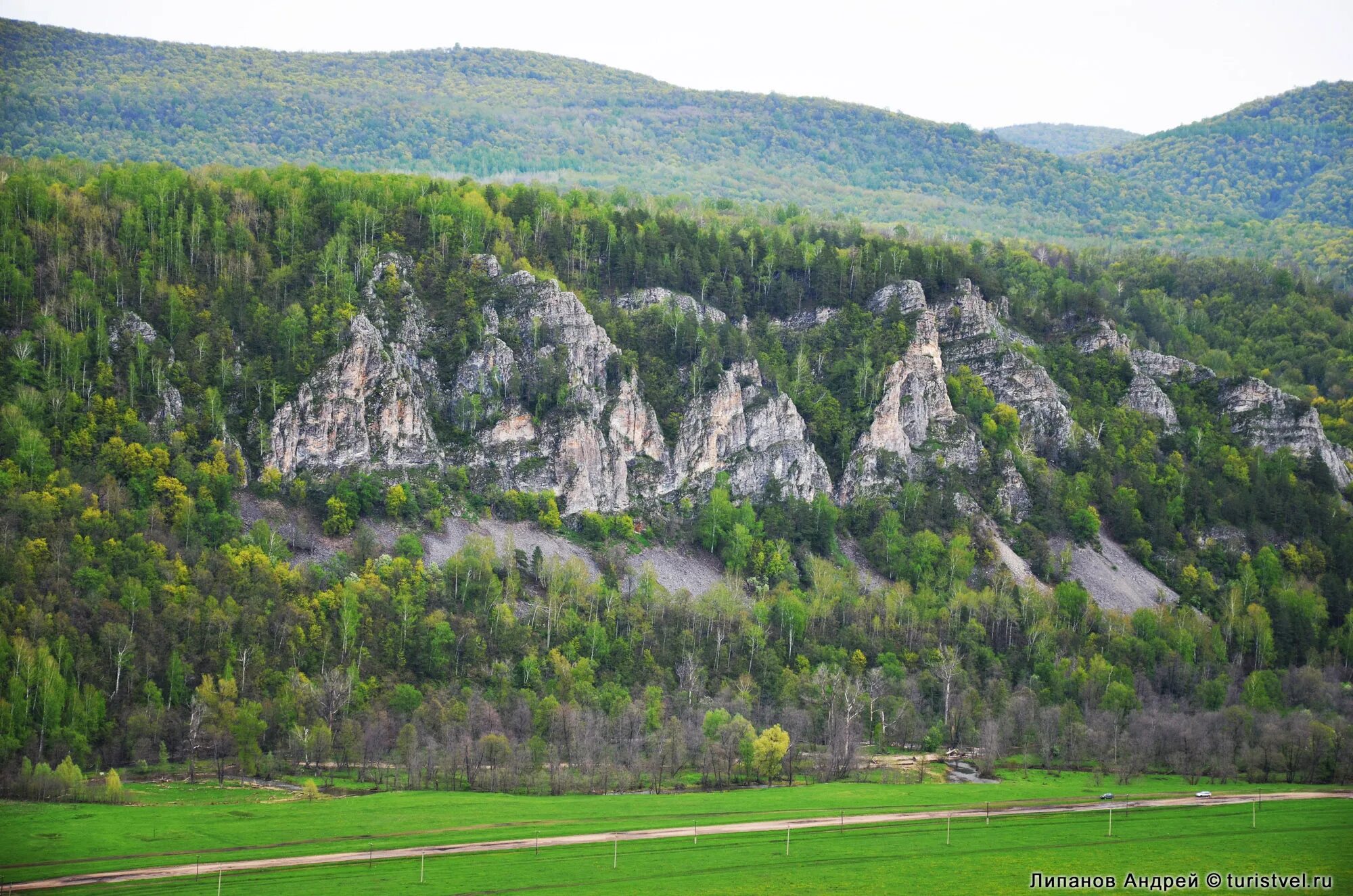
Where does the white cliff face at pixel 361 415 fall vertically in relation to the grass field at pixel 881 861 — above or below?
above

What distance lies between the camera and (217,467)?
516 feet

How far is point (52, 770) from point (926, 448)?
120m

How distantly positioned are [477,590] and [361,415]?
30.3 meters

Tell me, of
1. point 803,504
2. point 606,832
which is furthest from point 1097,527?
point 606,832

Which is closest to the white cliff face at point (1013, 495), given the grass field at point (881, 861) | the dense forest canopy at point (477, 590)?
the dense forest canopy at point (477, 590)

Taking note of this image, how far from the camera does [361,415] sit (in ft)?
564

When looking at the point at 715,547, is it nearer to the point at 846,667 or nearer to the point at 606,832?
the point at 846,667

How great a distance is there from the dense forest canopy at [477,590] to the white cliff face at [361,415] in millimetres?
2425

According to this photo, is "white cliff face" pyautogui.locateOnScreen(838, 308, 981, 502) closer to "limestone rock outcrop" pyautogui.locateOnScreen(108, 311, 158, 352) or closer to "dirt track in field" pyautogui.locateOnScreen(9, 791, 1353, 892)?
"dirt track in field" pyautogui.locateOnScreen(9, 791, 1353, 892)

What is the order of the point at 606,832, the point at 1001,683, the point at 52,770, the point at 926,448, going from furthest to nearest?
1. the point at 926,448
2. the point at 1001,683
3. the point at 52,770
4. the point at 606,832

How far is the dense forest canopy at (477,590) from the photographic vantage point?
432ft

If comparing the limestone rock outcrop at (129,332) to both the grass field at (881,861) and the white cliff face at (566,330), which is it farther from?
the grass field at (881,861)

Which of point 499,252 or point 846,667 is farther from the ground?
point 499,252

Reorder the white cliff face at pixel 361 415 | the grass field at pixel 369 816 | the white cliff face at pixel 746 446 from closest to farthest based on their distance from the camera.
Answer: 1. the grass field at pixel 369 816
2. the white cliff face at pixel 361 415
3. the white cliff face at pixel 746 446
